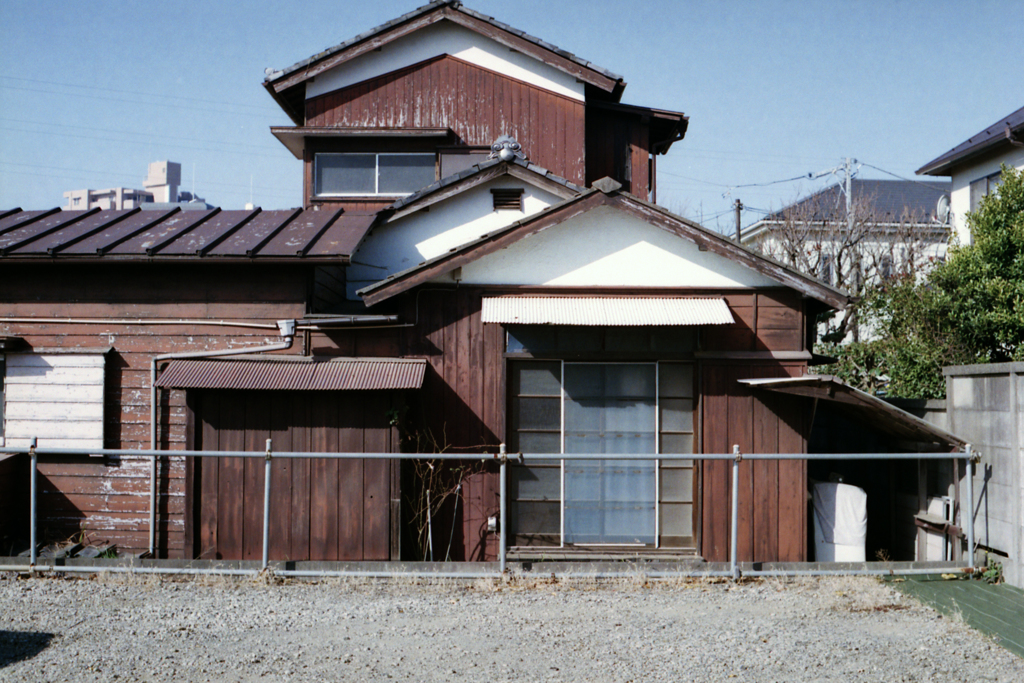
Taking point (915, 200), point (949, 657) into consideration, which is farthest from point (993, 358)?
point (915, 200)

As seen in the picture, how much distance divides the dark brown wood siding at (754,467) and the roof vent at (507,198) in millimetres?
4444

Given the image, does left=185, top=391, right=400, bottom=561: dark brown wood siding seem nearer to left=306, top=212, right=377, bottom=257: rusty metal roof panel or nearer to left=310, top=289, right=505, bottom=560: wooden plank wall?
left=310, top=289, right=505, bottom=560: wooden plank wall

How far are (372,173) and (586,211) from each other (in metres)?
6.40

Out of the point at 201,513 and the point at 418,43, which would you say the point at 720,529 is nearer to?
the point at 201,513

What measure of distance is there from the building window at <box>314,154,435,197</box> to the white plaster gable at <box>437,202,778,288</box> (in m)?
5.48

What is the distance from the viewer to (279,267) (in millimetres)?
9562

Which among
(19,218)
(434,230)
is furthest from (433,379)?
(19,218)

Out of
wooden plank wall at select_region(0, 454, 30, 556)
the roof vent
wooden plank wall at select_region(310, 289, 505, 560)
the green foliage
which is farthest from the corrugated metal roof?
the green foliage

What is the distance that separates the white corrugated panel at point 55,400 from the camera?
958 centimetres

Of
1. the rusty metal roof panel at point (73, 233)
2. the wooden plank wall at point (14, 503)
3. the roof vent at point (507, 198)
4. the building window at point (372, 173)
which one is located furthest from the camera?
the building window at point (372, 173)

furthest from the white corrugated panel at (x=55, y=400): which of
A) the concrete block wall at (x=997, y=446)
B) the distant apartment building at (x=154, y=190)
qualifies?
the distant apartment building at (x=154, y=190)

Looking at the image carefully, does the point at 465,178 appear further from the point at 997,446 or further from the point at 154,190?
the point at 154,190

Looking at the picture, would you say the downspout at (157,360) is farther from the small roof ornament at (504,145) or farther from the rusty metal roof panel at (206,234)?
the small roof ornament at (504,145)

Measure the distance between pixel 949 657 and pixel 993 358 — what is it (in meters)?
7.48
